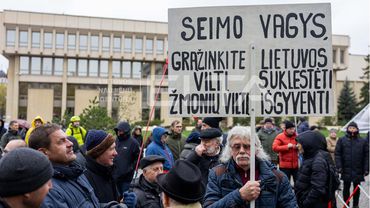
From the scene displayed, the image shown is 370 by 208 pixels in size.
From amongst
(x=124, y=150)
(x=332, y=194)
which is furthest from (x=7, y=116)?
(x=332, y=194)

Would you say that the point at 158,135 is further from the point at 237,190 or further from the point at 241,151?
the point at 237,190

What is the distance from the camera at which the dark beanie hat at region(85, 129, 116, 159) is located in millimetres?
3801

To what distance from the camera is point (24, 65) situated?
62719mm

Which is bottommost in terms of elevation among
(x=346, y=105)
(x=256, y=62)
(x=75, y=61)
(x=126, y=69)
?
(x=256, y=62)

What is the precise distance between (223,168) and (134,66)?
63.6 m

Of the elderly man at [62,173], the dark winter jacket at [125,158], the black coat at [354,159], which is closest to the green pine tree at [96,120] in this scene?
the dark winter jacket at [125,158]

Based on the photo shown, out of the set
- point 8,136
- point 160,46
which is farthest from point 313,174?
point 160,46

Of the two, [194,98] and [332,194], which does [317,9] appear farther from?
[332,194]

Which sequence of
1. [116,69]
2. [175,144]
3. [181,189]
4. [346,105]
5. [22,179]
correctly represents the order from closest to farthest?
1. [22,179]
2. [181,189]
3. [175,144]
4. [116,69]
5. [346,105]

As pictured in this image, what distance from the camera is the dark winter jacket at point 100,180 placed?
3725 millimetres

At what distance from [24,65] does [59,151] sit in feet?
210

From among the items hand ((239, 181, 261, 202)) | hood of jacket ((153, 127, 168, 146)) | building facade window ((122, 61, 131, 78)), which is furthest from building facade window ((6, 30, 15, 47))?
hand ((239, 181, 261, 202))

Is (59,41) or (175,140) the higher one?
(59,41)

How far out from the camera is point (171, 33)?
11.5 ft
